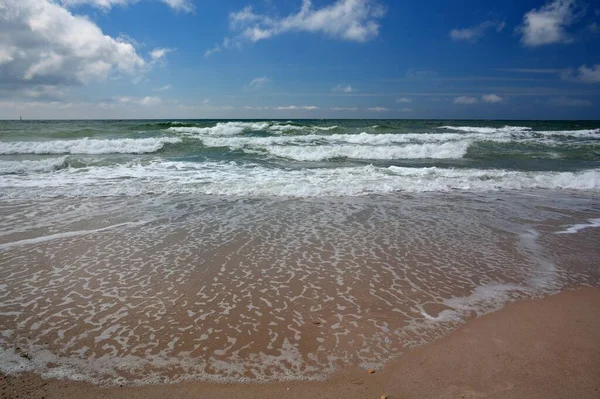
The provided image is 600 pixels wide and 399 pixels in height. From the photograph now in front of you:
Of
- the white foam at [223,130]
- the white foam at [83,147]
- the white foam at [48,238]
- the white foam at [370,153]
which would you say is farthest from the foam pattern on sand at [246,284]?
the white foam at [223,130]

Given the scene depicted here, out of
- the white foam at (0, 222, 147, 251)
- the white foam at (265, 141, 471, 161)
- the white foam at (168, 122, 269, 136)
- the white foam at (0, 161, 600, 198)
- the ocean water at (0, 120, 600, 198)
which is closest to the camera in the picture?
the white foam at (0, 222, 147, 251)

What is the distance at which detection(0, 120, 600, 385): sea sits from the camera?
2.97 metres

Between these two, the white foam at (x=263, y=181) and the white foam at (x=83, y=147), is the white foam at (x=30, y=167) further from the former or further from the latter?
the white foam at (x=83, y=147)

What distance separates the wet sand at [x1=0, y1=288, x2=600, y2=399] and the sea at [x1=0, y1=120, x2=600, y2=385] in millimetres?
108

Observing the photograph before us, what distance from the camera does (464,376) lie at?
2.74 meters

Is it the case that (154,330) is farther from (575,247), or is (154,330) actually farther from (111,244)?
(575,247)

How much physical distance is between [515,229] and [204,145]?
1943cm

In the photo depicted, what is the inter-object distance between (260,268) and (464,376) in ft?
8.86

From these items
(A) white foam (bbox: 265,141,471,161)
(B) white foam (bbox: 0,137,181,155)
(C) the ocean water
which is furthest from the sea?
(B) white foam (bbox: 0,137,181,155)

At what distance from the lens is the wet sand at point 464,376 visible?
2.53m

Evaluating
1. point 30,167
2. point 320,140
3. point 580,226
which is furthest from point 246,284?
point 320,140

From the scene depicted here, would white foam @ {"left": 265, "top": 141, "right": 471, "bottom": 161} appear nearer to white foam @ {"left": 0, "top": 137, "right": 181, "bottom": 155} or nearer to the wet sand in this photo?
white foam @ {"left": 0, "top": 137, "right": 181, "bottom": 155}

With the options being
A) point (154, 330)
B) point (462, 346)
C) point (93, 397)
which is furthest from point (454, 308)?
point (93, 397)

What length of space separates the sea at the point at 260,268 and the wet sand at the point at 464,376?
0.11 meters
